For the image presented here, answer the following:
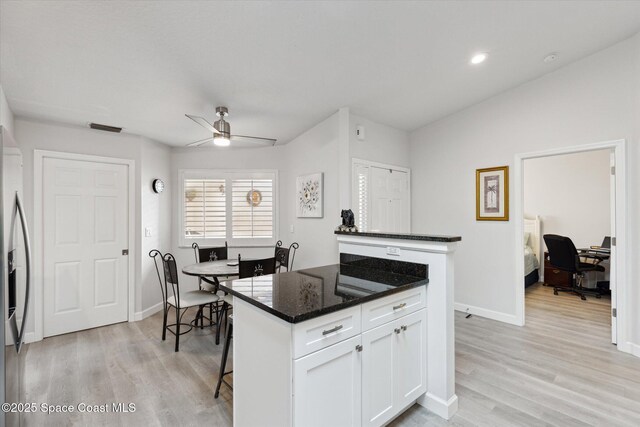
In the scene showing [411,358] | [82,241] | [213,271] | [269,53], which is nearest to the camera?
[411,358]

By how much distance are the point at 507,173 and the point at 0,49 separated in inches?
198

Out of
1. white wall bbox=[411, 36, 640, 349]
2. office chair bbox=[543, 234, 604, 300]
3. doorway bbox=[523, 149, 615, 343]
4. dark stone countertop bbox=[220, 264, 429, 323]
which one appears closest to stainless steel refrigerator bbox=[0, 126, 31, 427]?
dark stone countertop bbox=[220, 264, 429, 323]

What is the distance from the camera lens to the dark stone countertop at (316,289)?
147cm

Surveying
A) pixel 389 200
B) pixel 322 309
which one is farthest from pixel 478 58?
pixel 322 309

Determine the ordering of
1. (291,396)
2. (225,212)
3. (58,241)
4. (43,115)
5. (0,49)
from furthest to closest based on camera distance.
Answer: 1. (225,212)
2. (58,241)
3. (43,115)
4. (0,49)
5. (291,396)

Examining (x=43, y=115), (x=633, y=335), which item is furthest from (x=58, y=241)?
(x=633, y=335)

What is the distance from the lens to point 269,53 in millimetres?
2445

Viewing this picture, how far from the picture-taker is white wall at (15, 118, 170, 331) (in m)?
3.30

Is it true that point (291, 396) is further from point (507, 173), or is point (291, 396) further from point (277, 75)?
point (507, 173)

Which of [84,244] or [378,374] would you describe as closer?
[378,374]

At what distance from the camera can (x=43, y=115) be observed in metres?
3.20

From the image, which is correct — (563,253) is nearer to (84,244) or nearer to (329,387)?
(329,387)

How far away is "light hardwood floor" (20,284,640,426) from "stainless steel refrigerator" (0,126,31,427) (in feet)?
2.27

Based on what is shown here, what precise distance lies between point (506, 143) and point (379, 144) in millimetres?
1628
